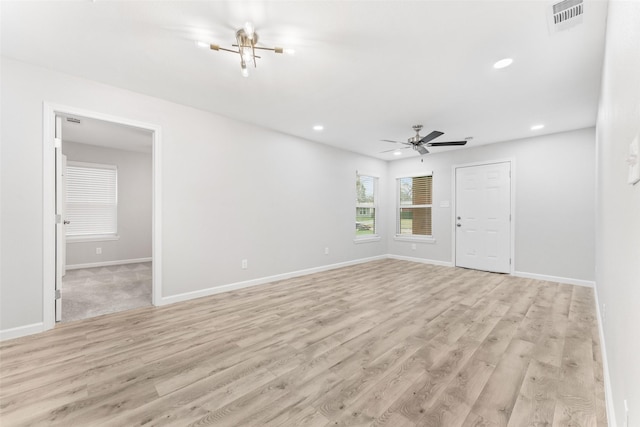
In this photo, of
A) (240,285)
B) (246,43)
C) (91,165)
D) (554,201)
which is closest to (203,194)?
(240,285)

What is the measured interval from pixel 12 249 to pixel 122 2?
8.24 feet

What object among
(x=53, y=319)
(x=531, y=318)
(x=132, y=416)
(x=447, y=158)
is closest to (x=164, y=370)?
(x=132, y=416)

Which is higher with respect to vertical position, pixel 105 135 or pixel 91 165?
pixel 105 135

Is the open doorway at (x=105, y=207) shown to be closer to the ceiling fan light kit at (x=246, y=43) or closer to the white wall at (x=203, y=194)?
the white wall at (x=203, y=194)

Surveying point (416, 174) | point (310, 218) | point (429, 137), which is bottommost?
point (310, 218)

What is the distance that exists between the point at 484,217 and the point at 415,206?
1.57m

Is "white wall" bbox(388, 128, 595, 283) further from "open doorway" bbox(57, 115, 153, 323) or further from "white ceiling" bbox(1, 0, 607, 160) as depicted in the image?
"open doorway" bbox(57, 115, 153, 323)

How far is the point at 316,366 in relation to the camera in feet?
6.69

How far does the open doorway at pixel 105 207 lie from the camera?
4.72 meters

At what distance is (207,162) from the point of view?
3.79m

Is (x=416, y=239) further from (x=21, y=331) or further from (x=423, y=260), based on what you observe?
(x=21, y=331)

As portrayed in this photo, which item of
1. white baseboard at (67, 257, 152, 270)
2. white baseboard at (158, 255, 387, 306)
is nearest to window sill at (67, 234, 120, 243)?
white baseboard at (67, 257, 152, 270)

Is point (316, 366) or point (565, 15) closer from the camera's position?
point (565, 15)

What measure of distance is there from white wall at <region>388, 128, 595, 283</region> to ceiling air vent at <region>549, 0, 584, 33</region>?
11.2ft
